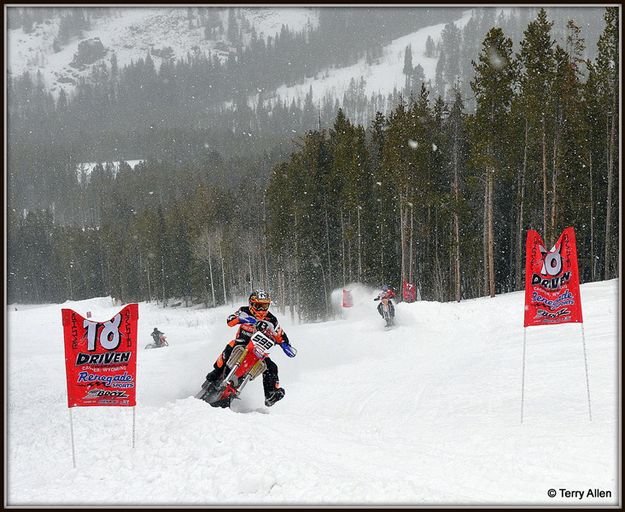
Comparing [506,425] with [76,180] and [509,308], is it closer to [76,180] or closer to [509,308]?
[509,308]

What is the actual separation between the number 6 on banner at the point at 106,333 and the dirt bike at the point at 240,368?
3208mm

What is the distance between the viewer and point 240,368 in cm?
1079

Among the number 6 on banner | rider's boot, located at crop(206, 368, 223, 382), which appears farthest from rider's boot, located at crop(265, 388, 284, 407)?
the number 6 on banner

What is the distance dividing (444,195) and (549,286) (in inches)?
1023

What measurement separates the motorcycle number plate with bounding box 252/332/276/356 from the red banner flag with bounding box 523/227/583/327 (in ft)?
16.1

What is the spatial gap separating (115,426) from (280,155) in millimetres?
A: 92556

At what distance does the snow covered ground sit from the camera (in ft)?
19.1

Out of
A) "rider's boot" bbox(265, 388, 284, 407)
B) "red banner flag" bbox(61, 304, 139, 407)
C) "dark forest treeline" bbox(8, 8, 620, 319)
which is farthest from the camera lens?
"dark forest treeline" bbox(8, 8, 620, 319)

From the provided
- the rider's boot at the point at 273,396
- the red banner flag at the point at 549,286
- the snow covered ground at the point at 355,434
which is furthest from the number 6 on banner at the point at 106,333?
the red banner flag at the point at 549,286

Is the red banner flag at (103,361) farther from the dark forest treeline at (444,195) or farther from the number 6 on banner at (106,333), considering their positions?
the dark forest treeline at (444,195)

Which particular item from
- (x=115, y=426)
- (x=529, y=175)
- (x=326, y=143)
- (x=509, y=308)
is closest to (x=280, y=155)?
(x=326, y=143)

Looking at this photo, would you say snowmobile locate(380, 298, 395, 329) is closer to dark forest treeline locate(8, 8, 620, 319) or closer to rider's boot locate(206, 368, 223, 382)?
dark forest treeline locate(8, 8, 620, 319)

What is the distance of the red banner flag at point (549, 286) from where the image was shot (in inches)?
345

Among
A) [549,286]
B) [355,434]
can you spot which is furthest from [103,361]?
[549,286]
